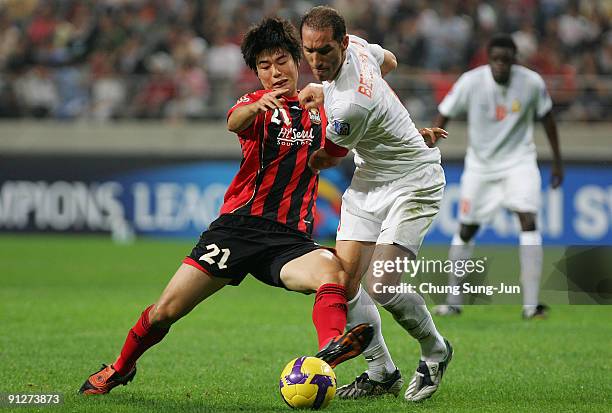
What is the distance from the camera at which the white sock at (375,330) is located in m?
5.77

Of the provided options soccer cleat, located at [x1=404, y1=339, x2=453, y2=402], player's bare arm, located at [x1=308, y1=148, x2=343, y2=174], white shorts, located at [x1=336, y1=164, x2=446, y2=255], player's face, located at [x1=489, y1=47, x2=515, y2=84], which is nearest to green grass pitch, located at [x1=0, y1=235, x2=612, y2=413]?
soccer cleat, located at [x1=404, y1=339, x2=453, y2=402]

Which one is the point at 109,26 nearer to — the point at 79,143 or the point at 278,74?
the point at 79,143

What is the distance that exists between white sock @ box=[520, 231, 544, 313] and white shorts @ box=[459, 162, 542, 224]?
0.28 m

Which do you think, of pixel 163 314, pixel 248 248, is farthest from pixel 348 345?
pixel 163 314

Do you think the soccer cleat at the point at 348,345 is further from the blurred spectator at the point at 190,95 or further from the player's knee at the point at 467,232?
the blurred spectator at the point at 190,95

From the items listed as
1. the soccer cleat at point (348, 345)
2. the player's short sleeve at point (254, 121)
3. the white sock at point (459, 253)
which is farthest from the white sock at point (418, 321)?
the white sock at point (459, 253)

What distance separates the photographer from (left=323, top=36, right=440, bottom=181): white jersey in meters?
5.14

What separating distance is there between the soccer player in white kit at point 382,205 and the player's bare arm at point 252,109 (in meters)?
0.23

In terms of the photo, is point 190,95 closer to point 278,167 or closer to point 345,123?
point 278,167

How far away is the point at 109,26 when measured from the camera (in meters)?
19.3

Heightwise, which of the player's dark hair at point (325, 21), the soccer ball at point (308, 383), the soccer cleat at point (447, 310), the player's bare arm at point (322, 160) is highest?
the player's dark hair at point (325, 21)

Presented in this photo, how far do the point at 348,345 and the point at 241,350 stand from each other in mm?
2802

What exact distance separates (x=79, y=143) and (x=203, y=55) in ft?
9.26

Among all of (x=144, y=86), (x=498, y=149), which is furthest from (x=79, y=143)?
(x=498, y=149)
